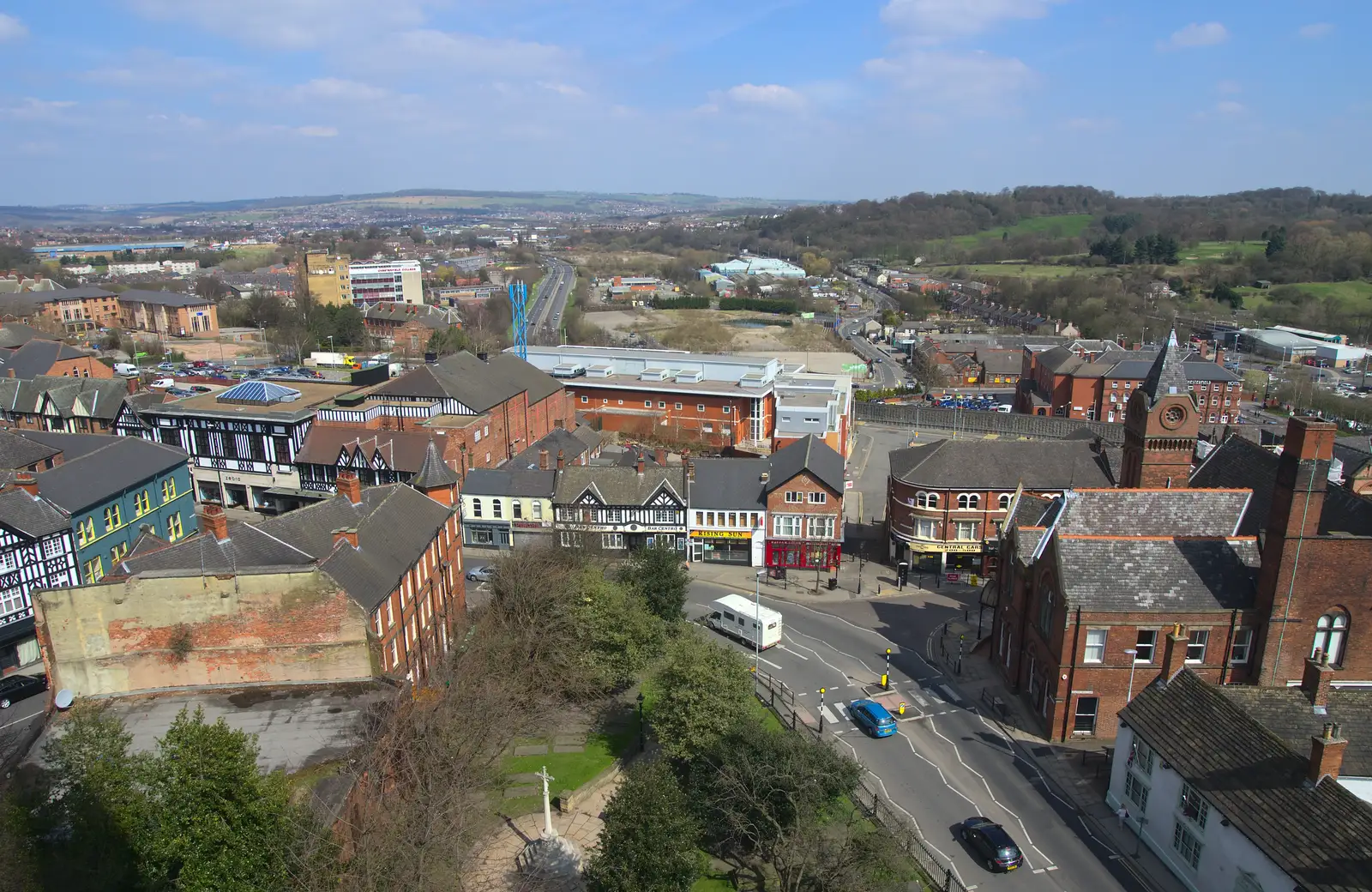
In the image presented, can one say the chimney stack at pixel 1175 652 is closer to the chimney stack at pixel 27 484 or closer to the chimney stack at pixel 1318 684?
the chimney stack at pixel 1318 684

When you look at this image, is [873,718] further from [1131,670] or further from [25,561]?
[25,561]

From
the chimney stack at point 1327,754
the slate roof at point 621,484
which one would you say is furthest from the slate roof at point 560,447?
the chimney stack at point 1327,754

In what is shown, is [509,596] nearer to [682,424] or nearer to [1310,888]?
[1310,888]

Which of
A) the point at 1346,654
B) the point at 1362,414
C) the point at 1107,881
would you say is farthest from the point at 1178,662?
the point at 1362,414

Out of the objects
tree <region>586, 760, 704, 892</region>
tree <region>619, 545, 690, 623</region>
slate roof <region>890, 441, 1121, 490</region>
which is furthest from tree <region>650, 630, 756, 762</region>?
slate roof <region>890, 441, 1121, 490</region>

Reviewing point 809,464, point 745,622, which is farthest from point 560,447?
point 745,622

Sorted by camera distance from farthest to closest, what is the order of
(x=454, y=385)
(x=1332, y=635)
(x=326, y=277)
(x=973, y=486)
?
(x=326, y=277) → (x=454, y=385) → (x=973, y=486) → (x=1332, y=635)
